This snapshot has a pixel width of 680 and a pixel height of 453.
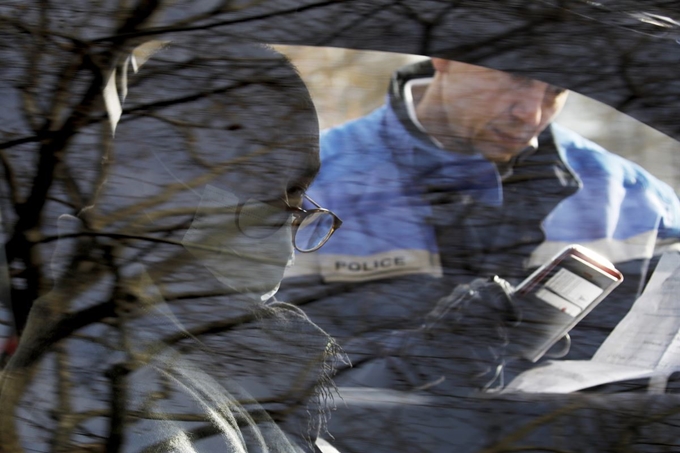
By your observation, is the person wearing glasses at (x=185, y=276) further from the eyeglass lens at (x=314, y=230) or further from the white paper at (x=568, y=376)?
the white paper at (x=568, y=376)

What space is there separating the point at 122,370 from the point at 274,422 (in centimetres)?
30

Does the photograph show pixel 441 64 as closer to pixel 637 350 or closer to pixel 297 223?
pixel 297 223

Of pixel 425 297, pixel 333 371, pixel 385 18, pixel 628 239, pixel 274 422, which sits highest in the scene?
pixel 385 18

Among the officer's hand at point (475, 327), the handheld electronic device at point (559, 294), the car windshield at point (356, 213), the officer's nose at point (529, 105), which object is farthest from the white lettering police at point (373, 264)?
the officer's nose at point (529, 105)

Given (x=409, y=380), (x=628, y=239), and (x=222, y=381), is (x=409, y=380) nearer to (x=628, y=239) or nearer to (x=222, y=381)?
(x=222, y=381)

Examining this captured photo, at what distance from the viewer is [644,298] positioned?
1.45 metres

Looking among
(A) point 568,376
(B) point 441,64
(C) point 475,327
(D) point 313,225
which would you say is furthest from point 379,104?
(A) point 568,376

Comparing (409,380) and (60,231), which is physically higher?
(60,231)

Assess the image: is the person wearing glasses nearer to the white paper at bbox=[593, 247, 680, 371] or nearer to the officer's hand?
the officer's hand

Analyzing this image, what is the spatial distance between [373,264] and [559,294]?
1.15ft

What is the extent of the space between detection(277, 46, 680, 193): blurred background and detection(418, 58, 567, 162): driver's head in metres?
0.05

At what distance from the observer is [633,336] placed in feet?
4.72

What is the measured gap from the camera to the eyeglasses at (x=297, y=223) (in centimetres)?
142

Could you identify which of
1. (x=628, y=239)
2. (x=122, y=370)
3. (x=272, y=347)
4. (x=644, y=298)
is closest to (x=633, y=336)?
(x=644, y=298)
